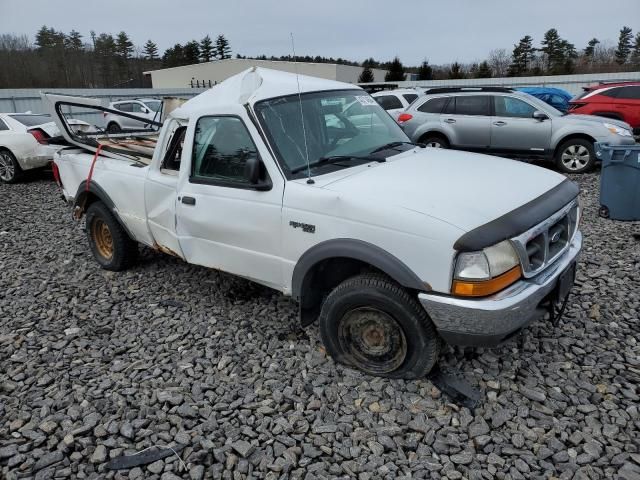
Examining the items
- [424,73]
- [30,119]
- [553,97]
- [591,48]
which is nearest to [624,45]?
[591,48]

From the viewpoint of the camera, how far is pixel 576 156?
31.2 ft

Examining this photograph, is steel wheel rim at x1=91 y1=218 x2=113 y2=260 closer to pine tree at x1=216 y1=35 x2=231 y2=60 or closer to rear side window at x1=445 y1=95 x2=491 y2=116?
rear side window at x1=445 y1=95 x2=491 y2=116

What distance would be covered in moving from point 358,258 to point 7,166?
10.7 m

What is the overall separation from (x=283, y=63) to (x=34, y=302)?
3432 mm

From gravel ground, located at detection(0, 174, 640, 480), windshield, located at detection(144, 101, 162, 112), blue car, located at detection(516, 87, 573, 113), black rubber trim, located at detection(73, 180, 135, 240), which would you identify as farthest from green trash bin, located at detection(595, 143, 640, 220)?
windshield, located at detection(144, 101, 162, 112)

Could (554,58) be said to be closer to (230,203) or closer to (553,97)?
(553,97)

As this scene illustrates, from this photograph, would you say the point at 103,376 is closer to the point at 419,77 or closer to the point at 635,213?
the point at 635,213

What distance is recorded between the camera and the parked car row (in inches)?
370

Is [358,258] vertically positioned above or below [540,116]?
below

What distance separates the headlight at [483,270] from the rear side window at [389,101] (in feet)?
39.0

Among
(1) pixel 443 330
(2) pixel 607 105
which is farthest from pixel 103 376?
(2) pixel 607 105

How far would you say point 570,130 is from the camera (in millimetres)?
9359

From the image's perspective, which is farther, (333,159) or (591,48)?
(591,48)

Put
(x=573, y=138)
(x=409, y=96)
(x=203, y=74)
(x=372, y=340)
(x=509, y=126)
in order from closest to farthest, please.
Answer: (x=372, y=340) < (x=573, y=138) < (x=509, y=126) < (x=409, y=96) < (x=203, y=74)
